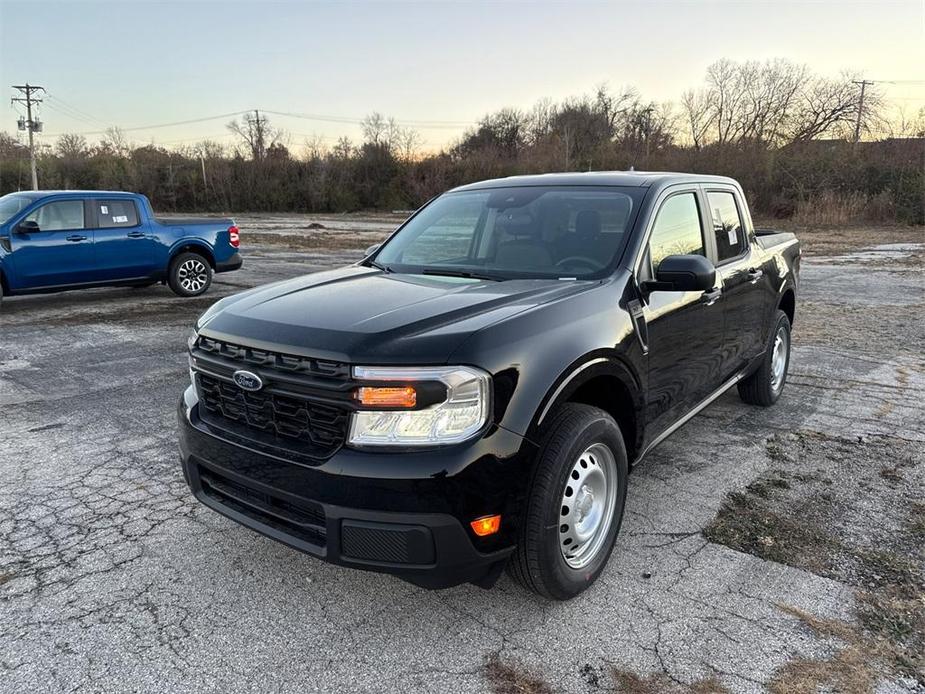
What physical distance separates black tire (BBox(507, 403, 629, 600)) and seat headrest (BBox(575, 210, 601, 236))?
120 cm

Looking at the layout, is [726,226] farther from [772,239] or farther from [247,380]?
[247,380]

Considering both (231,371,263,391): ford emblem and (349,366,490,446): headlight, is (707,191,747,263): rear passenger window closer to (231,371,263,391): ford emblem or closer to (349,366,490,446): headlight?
(349,366,490,446): headlight

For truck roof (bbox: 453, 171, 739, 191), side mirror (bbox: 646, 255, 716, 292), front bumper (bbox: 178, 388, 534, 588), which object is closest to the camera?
front bumper (bbox: 178, 388, 534, 588)

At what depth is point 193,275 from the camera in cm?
1177

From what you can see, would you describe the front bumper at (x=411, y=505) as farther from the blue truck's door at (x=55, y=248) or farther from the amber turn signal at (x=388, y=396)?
the blue truck's door at (x=55, y=248)

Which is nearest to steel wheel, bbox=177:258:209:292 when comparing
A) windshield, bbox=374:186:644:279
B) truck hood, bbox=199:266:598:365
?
windshield, bbox=374:186:644:279

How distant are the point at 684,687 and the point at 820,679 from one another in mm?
502

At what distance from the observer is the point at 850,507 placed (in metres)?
3.78

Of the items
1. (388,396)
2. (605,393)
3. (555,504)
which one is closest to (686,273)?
(605,393)

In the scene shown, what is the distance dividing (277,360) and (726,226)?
344 cm

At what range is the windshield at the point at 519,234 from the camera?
353 cm

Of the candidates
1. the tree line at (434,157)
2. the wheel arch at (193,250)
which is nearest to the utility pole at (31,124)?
the tree line at (434,157)

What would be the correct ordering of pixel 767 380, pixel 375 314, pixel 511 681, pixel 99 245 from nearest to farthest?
pixel 511 681, pixel 375 314, pixel 767 380, pixel 99 245

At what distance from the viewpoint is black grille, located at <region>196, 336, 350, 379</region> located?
2416 mm
